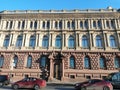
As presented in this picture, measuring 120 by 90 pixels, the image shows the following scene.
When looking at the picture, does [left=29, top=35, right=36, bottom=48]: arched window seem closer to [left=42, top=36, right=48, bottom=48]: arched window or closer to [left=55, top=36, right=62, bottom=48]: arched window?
[left=42, top=36, right=48, bottom=48]: arched window

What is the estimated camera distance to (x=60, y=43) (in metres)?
37.5

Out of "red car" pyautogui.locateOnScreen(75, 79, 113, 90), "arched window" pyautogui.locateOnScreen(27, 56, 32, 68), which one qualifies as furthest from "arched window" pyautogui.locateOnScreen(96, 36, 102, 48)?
"red car" pyautogui.locateOnScreen(75, 79, 113, 90)

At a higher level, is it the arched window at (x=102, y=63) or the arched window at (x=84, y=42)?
the arched window at (x=84, y=42)

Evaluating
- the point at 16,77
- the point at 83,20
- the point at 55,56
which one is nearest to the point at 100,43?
the point at 83,20

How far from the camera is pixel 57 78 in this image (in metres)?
34.7

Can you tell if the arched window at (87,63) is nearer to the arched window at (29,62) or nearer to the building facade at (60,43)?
the building facade at (60,43)

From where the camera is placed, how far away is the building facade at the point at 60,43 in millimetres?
35094

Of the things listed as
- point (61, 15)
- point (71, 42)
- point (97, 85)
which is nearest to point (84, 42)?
point (71, 42)

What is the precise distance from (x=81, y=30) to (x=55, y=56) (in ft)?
25.5

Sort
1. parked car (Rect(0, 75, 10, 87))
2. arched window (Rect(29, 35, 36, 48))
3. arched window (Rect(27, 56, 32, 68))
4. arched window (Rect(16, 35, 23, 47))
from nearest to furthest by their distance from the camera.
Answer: parked car (Rect(0, 75, 10, 87)) < arched window (Rect(27, 56, 32, 68)) < arched window (Rect(29, 35, 36, 48)) < arched window (Rect(16, 35, 23, 47))

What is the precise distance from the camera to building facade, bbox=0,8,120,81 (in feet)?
115

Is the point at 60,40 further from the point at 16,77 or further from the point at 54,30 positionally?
the point at 16,77

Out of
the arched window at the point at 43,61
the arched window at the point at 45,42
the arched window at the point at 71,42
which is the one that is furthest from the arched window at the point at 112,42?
the arched window at the point at 43,61

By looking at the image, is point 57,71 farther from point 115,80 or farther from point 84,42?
point 115,80
